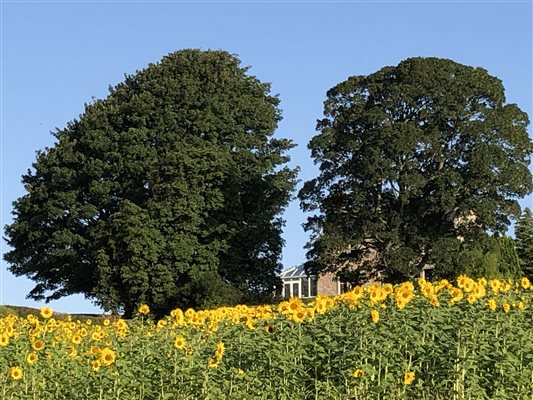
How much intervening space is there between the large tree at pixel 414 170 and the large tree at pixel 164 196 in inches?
106

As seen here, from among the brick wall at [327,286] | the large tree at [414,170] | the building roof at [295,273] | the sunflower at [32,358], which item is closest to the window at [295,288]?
the building roof at [295,273]

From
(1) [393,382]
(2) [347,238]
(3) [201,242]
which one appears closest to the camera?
(1) [393,382]

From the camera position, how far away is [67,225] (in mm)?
36250

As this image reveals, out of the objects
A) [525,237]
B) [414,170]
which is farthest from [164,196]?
[525,237]

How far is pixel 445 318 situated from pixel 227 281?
86.8ft

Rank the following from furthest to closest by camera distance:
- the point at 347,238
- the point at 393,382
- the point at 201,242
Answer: the point at 201,242 < the point at 347,238 < the point at 393,382

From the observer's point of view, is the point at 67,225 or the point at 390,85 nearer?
the point at 390,85

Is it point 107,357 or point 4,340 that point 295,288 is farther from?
point 107,357

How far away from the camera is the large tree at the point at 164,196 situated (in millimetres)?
32938

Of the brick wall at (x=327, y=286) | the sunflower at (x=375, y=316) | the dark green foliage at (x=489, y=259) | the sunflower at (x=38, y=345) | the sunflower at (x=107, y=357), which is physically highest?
the brick wall at (x=327, y=286)

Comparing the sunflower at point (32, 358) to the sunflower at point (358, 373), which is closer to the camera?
the sunflower at point (358, 373)

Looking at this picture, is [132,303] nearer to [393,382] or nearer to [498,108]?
[498,108]

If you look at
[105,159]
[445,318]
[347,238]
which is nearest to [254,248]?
[347,238]

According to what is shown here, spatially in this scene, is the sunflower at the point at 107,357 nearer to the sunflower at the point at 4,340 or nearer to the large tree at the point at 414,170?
the sunflower at the point at 4,340
